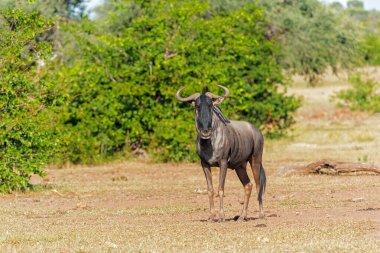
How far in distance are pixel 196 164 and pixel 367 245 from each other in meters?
14.9

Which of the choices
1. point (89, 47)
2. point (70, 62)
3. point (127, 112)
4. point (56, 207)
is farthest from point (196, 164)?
point (70, 62)

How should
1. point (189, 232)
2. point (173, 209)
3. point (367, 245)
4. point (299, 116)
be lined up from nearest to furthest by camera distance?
point (367, 245)
point (189, 232)
point (173, 209)
point (299, 116)

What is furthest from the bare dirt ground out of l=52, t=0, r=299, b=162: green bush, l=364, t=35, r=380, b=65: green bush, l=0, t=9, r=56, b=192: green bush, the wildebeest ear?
l=364, t=35, r=380, b=65: green bush

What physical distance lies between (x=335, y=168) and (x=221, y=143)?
8026mm

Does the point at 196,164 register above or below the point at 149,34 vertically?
below

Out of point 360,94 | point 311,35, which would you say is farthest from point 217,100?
point 360,94

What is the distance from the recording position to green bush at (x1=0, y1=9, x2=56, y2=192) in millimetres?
18141

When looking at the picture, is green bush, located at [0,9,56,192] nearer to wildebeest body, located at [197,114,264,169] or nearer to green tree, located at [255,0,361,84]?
wildebeest body, located at [197,114,264,169]

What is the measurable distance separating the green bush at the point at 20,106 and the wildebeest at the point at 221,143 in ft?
18.1

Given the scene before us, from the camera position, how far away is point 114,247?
10.7m

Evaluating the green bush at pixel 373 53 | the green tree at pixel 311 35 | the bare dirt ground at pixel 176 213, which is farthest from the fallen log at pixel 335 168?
the green bush at pixel 373 53

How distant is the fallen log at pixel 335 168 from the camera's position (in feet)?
67.6

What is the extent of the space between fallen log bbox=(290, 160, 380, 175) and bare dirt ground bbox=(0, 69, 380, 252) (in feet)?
0.85

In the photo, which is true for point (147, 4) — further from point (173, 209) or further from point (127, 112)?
point (173, 209)
